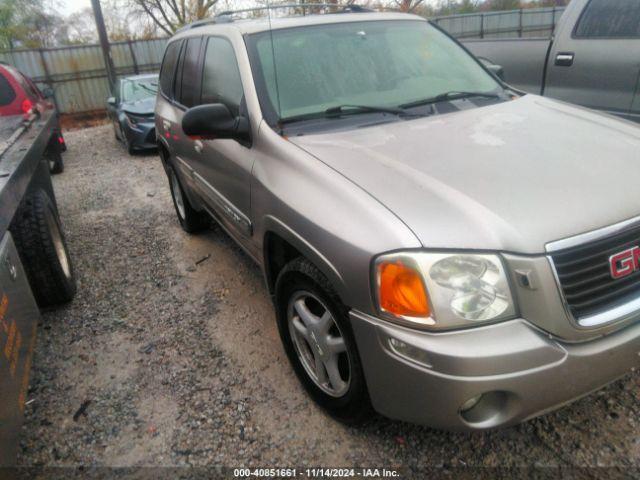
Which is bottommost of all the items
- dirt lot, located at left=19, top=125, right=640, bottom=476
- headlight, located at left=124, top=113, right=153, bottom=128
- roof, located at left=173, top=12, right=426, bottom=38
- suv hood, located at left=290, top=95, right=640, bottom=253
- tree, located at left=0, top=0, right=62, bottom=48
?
dirt lot, located at left=19, top=125, right=640, bottom=476

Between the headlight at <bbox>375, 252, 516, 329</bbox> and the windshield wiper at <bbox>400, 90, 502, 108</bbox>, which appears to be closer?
the headlight at <bbox>375, 252, 516, 329</bbox>

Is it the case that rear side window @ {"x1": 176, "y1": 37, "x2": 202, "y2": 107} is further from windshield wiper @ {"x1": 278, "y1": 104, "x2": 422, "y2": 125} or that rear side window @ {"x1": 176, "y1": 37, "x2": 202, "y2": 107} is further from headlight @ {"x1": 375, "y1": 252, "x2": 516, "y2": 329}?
headlight @ {"x1": 375, "y1": 252, "x2": 516, "y2": 329}

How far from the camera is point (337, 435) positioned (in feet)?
7.43

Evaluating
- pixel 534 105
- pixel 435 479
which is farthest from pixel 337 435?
pixel 534 105

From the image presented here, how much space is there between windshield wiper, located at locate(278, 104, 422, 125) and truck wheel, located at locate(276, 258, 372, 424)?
797mm

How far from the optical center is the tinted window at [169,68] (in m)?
4.19

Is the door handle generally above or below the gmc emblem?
above

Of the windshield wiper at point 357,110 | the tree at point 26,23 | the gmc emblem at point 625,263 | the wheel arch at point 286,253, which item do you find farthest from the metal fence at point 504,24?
the tree at point 26,23

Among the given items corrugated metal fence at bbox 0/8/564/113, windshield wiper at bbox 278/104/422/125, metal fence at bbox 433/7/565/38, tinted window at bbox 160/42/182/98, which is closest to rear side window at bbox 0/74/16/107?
tinted window at bbox 160/42/182/98

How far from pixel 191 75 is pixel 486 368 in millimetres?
3048

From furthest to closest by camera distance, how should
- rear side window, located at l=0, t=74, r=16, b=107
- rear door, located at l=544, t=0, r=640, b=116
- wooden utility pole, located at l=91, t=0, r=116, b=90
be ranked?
wooden utility pole, located at l=91, t=0, r=116, b=90 < rear side window, located at l=0, t=74, r=16, b=107 < rear door, located at l=544, t=0, r=640, b=116

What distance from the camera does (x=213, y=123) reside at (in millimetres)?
2453

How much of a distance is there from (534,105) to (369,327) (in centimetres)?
184

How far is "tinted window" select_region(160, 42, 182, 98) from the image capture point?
4188mm
